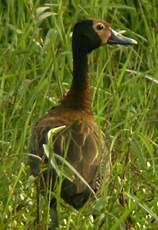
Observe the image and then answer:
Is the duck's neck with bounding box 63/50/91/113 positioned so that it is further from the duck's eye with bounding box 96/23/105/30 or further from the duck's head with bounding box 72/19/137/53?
the duck's eye with bounding box 96/23/105/30

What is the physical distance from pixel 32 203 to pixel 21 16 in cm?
175

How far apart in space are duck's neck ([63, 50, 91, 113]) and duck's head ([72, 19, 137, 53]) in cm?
5

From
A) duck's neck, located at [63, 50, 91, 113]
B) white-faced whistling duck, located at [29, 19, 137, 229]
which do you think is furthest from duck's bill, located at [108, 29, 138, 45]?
duck's neck, located at [63, 50, 91, 113]

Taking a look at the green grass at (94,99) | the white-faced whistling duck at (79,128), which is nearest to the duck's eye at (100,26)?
the white-faced whistling duck at (79,128)

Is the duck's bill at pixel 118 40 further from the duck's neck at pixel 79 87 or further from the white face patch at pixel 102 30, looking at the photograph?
the duck's neck at pixel 79 87

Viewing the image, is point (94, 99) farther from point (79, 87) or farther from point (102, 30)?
point (102, 30)

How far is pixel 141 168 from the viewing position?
561cm

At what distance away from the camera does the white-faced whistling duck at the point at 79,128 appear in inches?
210

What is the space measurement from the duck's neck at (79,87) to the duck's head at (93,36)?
0.05 meters

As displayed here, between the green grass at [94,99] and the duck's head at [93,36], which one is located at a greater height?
the duck's head at [93,36]

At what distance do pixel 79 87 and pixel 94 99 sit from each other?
16 cm

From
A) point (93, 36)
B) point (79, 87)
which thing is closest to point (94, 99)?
point (79, 87)

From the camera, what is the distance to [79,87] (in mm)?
6273

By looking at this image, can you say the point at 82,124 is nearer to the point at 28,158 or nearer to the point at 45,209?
the point at 28,158
